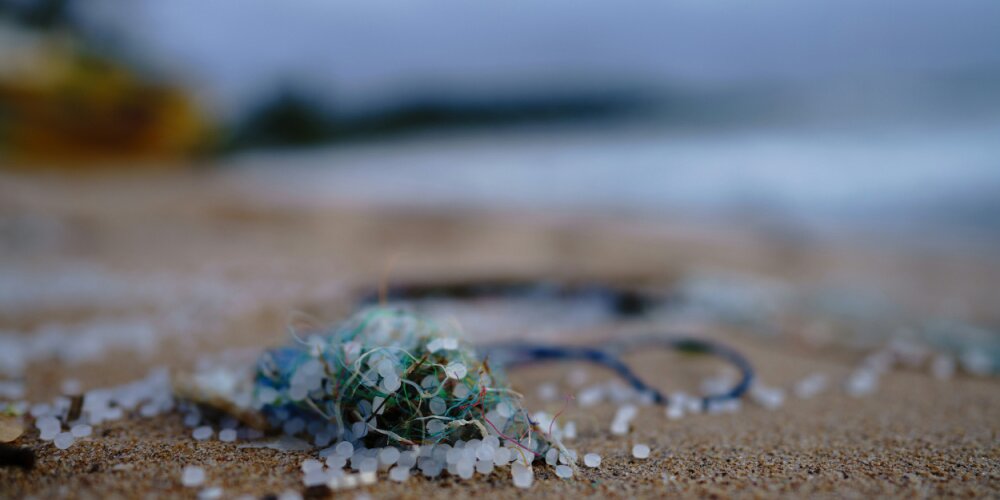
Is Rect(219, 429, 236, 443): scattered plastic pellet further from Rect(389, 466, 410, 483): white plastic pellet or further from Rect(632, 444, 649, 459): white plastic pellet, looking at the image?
Rect(632, 444, 649, 459): white plastic pellet

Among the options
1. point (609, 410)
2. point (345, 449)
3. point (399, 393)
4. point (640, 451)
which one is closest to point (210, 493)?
point (345, 449)

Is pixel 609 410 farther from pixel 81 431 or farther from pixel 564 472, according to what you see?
pixel 81 431

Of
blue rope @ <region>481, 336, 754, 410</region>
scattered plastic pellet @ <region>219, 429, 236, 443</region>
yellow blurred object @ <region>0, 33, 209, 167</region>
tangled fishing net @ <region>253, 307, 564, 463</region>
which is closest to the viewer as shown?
tangled fishing net @ <region>253, 307, 564, 463</region>

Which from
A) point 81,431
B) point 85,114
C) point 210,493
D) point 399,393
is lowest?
point 85,114

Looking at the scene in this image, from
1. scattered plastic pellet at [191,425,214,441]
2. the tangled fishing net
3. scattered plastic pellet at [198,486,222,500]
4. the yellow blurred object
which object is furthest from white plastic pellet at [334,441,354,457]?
the yellow blurred object

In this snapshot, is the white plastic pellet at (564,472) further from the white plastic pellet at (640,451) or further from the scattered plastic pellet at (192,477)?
the scattered plastic pellet at (192,477)

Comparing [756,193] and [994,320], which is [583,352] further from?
[756,193]

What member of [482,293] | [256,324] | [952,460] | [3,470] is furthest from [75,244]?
[952,460]
